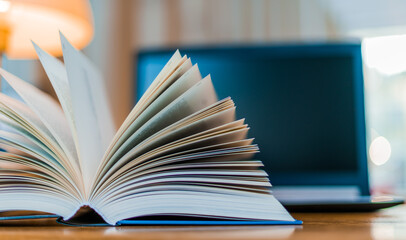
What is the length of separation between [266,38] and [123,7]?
32.2 inches

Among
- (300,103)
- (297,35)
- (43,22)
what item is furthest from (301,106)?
(297,35)

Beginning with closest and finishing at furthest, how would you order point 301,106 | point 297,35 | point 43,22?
1. point 301,106
2. point 43,22
3. point 297,35

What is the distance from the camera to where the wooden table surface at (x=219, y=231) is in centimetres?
28

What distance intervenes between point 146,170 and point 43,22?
31.0 inches

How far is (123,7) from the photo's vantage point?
2166mm

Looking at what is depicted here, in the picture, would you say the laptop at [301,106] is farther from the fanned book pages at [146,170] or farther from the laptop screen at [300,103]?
the fanned book pages at [146,170]

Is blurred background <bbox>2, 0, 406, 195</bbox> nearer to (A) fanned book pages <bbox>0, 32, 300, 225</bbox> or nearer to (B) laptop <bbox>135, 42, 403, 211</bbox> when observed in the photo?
(B) laptop <bbox>135, 42, 403, 211</bbox>

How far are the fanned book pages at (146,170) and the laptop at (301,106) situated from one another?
1.30 ft

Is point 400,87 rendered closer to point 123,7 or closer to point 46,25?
point 123,7

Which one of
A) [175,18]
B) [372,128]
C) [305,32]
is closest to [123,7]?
[175,18]

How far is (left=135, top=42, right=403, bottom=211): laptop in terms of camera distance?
0.75m

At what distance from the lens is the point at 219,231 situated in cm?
30

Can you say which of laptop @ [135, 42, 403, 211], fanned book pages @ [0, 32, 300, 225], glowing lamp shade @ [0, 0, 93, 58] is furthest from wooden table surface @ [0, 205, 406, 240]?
glowing lamp shade @ [0, 0, 93, 58]

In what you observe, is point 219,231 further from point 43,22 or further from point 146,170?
point 43,22
